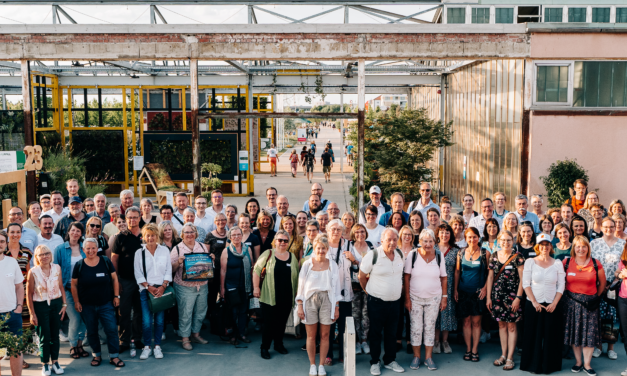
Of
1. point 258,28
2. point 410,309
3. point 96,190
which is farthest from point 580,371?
point 96,190

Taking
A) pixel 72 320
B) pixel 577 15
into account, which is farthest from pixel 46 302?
pixel 577 15

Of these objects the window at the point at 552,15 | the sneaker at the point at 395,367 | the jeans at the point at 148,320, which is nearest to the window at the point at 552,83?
the window at the point at 552,15

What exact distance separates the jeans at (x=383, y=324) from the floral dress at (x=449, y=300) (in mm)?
649

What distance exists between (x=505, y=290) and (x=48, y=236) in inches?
216

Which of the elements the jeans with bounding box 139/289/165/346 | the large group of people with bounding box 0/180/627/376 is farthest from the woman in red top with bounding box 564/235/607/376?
the jeans with bounding box 139/289/165/346

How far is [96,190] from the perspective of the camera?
15.8 metres

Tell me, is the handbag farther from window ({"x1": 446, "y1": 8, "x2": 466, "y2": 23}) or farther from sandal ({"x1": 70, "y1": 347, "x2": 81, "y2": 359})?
window ({"x1": 446, "y1": 8, "x2": 466, "y2": 23})

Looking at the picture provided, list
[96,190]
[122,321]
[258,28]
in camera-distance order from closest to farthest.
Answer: [122,321]
[258,28]
[96,190]

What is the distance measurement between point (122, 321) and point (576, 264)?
206 inches

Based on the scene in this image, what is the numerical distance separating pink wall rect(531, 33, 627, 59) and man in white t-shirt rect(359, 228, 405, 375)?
6792mm

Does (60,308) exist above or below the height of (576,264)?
below

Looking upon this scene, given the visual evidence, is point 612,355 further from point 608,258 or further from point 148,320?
point 148,320

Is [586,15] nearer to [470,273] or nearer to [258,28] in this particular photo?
[258,28]

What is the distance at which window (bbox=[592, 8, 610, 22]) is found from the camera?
1681 cm
